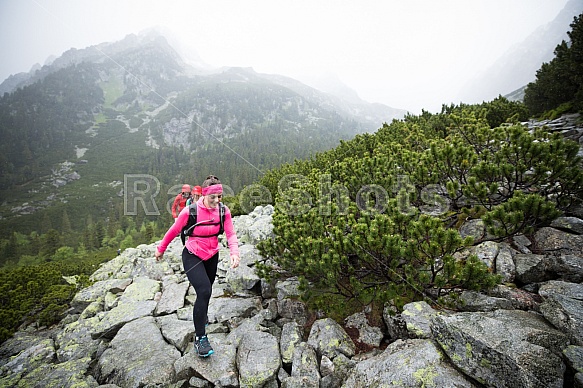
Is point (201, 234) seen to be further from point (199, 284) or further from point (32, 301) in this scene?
point (32, 301)

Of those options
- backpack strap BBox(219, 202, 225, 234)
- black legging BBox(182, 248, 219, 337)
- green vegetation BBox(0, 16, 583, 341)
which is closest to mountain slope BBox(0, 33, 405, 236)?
green vegetation BBox(0, 16, 583, 341)

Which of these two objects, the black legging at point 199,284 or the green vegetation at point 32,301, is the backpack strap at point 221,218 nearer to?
the black legging at point 199,284

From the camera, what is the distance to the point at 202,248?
4.62 metres

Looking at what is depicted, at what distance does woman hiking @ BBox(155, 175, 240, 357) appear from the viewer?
452cm

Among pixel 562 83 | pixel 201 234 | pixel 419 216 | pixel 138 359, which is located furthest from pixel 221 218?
pixel 562 83

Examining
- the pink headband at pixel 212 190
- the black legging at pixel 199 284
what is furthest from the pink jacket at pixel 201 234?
the pink headband at pixel 212 190

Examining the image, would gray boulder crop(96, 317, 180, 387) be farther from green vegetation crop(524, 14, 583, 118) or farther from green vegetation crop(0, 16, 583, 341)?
green vegetation crop(524, 14, 583, 118)

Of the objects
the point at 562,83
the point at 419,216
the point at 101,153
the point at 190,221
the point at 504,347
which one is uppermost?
the point at 562,83

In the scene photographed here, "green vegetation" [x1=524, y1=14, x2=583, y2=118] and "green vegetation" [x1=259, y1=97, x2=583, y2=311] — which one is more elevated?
"green vegetation" [x1=524, y1=14, x2=583, y2=118]

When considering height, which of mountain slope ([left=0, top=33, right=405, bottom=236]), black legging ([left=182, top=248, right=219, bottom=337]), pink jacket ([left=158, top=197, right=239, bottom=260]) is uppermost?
pink jacket ([left=158, top=197, right=239, bottom=260])

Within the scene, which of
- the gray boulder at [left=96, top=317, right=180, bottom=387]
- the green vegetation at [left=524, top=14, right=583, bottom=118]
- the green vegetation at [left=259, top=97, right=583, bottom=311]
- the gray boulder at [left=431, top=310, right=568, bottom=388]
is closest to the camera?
the gray boulder at [left=431, top=310, right=568, bottom=388]

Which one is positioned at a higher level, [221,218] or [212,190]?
[212,190]

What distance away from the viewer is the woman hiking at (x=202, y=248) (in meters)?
4.52

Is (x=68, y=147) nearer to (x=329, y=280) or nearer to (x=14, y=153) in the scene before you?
(x=14, y=153)
